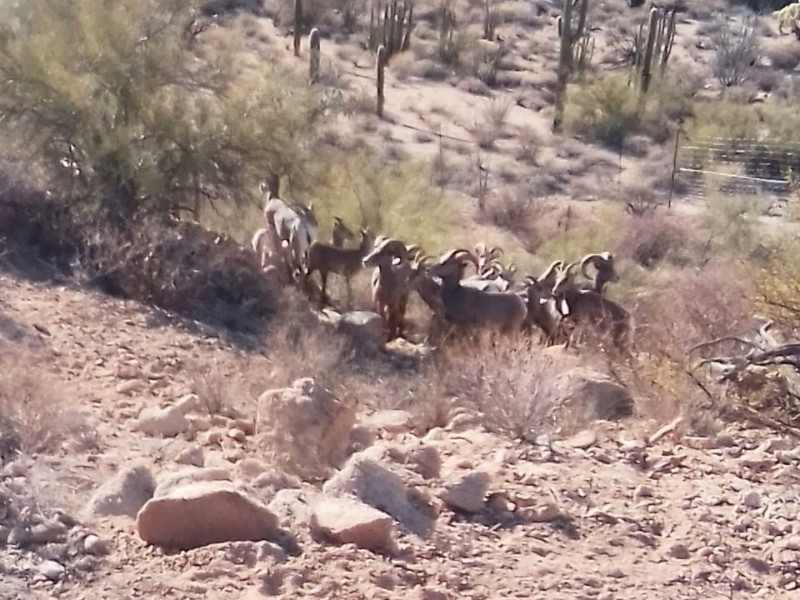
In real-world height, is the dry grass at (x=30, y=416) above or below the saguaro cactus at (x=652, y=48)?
above

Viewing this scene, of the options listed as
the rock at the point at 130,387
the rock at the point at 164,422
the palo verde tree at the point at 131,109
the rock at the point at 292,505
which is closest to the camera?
the rock at the point at 292,505

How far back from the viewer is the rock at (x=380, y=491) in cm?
758

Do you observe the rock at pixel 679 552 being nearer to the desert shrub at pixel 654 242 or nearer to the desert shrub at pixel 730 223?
the desert shrub at pixel 730 223

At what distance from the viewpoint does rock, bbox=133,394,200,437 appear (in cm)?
962

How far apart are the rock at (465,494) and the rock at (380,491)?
17 centimetres

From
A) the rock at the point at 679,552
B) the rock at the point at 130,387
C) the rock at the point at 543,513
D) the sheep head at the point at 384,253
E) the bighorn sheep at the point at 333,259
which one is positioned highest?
the rock at the point at 543,513

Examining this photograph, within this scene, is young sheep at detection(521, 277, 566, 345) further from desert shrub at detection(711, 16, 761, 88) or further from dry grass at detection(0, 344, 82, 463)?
desert shrub at detection(711, 16, 761, 88)

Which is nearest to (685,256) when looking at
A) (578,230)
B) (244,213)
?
(578,230)

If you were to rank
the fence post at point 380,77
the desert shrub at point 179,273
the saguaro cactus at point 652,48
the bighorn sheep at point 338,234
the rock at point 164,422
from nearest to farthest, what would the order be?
the rock at point 164,422
the desert shrub at point 179,273
the bighorn sheep at point 338,234
the fence post at point 380,77
the saguaro cactus at point 652,48

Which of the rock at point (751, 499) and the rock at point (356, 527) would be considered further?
the rock at point (751, 499)

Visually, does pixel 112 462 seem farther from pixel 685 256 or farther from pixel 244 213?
pixel 685 256

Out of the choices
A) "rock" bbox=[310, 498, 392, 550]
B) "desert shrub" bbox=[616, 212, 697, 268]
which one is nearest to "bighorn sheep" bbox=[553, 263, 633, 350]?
"rock" bbox=[310, 498, 392, 550]

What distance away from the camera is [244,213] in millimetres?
20391

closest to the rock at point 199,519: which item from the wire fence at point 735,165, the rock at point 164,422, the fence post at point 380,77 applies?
the rock at point 164,422
